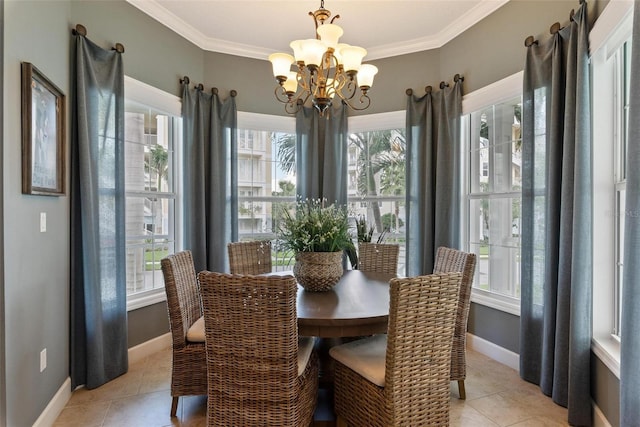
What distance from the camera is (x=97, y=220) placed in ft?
8.71

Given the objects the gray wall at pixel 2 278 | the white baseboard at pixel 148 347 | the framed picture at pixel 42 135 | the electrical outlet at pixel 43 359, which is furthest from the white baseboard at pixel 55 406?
the framed picture at pixel 42 135

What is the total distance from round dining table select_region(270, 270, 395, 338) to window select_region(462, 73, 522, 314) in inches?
56.4

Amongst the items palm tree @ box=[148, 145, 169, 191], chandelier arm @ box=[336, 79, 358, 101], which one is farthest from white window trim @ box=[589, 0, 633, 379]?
palm tree @ box=[148, 145, 169, 191]

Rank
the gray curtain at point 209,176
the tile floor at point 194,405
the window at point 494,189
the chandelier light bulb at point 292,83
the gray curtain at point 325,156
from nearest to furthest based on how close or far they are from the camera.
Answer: the tile floor at point 194,405
the chandelier light bulb at point 292,83
the window at point 494,189
the gray curtain at point 209,176
the gray curtain at point 325,156

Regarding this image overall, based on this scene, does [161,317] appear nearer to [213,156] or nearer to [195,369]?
[195,369]

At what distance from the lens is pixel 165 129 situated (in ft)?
11.6

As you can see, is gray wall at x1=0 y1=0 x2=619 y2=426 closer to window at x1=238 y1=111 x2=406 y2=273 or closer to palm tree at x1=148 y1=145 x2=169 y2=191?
window at x1=238 y1=111 x2=406 y2=273

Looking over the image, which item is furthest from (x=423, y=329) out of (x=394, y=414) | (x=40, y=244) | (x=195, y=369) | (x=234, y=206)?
(x=234, y=206)

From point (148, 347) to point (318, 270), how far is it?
1945mm

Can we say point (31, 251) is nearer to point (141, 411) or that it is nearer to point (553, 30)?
point (141, 411)

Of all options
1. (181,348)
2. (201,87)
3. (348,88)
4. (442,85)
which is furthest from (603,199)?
(201,87)

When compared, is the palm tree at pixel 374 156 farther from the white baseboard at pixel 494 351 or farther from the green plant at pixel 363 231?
the white baseboard at pixel 494 351

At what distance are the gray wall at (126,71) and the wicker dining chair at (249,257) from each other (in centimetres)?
95

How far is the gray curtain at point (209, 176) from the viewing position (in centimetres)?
353
